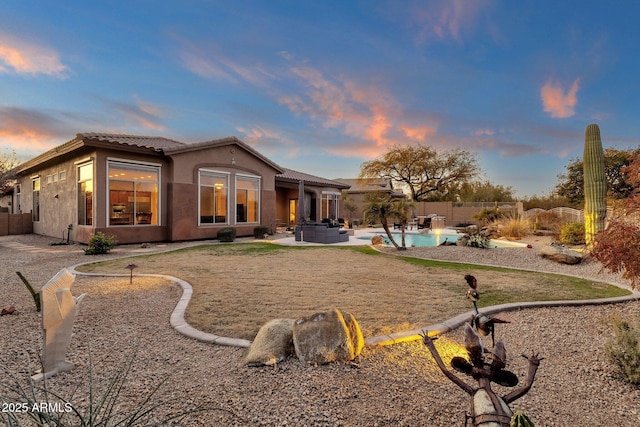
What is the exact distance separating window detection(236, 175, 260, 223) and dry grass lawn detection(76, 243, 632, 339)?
19.8ft

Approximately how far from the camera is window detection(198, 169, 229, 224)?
14.3 metres

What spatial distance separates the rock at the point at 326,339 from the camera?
2.98 meters

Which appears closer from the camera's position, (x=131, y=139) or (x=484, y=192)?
(x=131, y=139)

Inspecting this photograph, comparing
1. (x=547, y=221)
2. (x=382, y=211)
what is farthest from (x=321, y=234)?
(x=547, y=221)

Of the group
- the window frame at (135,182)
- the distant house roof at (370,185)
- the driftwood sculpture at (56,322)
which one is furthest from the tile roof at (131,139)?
the distant house roof at (370,185)

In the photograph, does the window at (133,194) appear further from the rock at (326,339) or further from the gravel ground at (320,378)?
the rock at (326,339)

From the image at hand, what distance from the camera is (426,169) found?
35.8m

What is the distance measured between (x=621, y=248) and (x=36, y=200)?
2464 cm

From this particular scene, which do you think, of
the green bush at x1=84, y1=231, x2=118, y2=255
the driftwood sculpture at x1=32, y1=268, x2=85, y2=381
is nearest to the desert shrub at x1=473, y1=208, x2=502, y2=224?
the green bush at x1=84, y1=231, x2=118, y2=255

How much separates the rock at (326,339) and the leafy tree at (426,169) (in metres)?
34.9

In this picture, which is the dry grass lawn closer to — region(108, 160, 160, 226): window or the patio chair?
region(108, 160, 160, 226): window

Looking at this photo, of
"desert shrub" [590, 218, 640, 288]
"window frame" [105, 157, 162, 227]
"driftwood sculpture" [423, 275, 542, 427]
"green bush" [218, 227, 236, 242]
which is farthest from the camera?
"green bush" [218, 227, 236, 242]

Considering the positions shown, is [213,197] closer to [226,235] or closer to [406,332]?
[226,235]

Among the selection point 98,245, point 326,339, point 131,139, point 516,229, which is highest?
point 131,139
